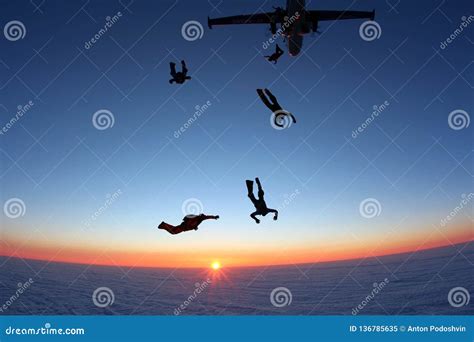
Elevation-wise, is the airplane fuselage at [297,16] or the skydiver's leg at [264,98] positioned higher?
the airplane fuselage at [297,16]

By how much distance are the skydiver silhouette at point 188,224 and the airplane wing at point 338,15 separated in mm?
14210

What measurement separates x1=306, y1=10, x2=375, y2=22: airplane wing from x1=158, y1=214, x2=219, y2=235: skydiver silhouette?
46.6ft

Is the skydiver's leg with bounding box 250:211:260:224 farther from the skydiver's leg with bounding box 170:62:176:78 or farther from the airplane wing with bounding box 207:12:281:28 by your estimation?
the airplane wing with bounding box 207:12:281:28

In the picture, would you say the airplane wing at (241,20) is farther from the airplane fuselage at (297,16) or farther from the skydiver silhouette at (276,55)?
the skydiver silhouette at (276,55)

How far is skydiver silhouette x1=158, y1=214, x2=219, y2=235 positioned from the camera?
40.0ft

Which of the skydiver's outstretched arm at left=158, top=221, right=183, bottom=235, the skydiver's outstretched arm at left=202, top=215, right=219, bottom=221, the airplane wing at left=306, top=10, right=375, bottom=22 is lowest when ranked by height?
the skydiver's outstretched arm at left=158, top=221, right=183, bottom=235

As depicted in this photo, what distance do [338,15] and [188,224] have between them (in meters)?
17.6

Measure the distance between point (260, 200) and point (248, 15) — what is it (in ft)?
53.4

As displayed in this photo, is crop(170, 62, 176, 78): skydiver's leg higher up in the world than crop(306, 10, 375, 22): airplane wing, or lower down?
lower down

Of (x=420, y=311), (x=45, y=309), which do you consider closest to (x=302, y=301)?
(x=420, y=311)

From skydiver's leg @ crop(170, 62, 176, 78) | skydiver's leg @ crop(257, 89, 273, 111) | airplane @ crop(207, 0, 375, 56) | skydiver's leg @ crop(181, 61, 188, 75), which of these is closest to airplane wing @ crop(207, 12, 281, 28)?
airplane @ crop(207, 0, 375, 56)

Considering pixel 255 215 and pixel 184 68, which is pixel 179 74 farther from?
pixel 255 215

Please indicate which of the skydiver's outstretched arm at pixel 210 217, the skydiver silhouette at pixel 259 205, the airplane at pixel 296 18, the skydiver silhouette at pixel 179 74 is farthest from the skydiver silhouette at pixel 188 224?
the airplane at pixel 296 18

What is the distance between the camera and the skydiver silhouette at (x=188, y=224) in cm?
1218
